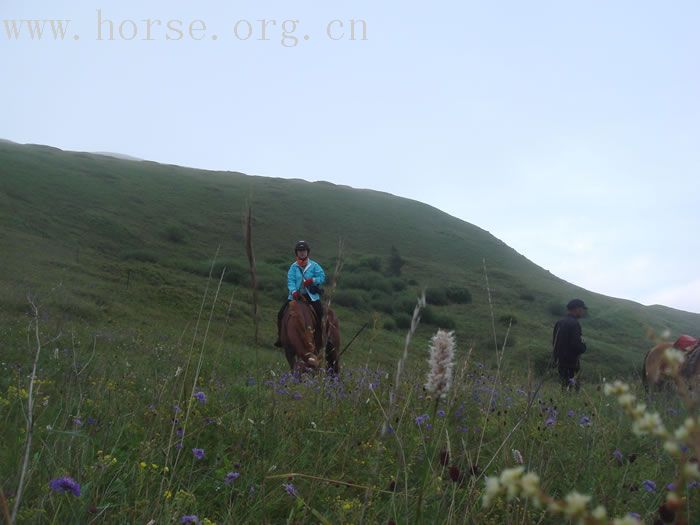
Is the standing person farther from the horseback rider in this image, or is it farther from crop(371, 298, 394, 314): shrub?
crop(371, 298, 394, 314): shrub

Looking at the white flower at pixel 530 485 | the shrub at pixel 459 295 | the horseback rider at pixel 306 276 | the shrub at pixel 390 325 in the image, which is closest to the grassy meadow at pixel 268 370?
the shrub at pixel 459 295

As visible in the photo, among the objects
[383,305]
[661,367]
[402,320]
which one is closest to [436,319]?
[402,320]

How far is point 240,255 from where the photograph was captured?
46844mm

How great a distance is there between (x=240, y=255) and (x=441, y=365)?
46.0 m

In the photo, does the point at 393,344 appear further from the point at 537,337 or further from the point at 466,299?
the point at 466,299

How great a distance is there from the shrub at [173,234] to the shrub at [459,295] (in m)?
20.7

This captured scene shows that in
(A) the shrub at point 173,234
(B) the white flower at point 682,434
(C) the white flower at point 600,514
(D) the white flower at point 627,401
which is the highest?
(A) the shrub at point 173,234

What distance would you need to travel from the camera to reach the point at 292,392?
4938 mm

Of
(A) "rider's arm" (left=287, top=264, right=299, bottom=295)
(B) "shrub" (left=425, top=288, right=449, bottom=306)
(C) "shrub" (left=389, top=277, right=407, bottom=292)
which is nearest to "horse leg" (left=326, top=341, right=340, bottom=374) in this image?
(A) "rider's arm" (left=287, top=264, right=299, bottom=295)

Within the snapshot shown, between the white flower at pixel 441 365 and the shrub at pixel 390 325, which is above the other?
the white flower at pixel 441 365

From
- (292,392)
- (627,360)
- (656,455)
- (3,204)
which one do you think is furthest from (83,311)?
(627,360)

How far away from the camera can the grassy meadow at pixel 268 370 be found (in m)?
2.55

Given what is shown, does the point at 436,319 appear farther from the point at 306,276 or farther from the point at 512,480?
the point at 512,480

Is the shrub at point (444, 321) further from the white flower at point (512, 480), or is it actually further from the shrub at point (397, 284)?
the white flower at point (512, 480)
